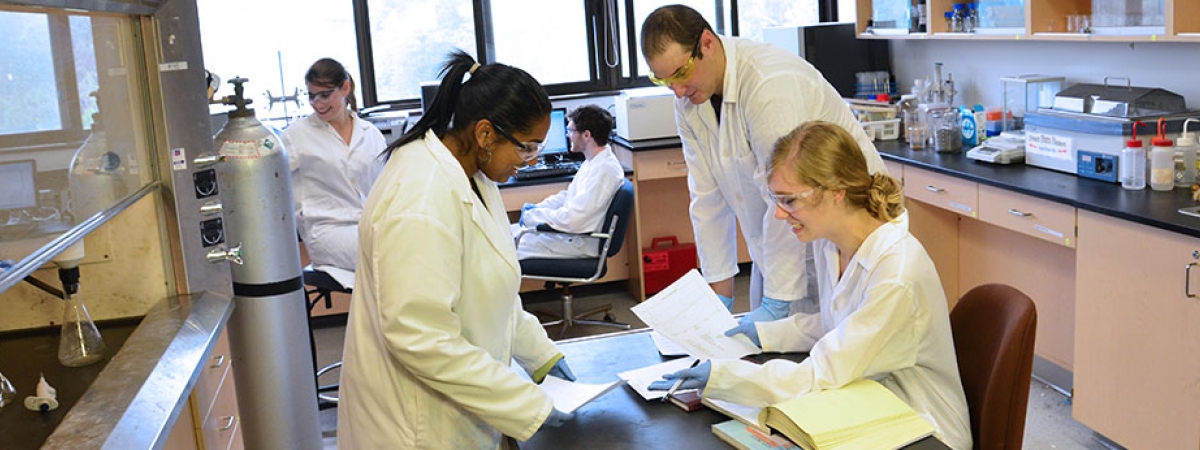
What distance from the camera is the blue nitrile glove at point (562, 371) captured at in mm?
2064

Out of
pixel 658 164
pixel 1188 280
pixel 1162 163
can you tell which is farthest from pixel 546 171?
pixel 1188 280

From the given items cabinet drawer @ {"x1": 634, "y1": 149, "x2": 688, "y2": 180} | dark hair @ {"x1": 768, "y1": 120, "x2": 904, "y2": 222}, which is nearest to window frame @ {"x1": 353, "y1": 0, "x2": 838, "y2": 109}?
cabinet drawer @ {"x1": 634, "y1": 149, "x2": 688, "y2": 180}

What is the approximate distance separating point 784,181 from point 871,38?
11.0ft

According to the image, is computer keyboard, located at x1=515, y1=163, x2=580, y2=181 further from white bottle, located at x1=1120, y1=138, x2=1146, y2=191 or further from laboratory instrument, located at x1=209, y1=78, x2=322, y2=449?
white bottle, located at x1=1120, y1=138, x2=1146, y2=191

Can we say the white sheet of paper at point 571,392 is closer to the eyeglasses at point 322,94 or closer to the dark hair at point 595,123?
the eyeglasses at point 322,94

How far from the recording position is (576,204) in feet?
14.7

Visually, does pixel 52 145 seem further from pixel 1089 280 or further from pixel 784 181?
pixel 1089 280

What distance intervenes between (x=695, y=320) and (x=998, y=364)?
61 cm

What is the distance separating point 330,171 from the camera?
4004 mm

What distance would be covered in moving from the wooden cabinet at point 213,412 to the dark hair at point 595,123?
2051mm

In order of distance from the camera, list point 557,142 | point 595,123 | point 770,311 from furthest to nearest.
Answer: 1. point 557,142
2. point 595,123
3. point 770,311

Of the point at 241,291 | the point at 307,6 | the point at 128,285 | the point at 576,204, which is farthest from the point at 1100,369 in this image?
the point at 307,6

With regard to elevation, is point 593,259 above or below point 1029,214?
below

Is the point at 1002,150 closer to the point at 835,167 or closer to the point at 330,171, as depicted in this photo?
the point at 835,167
